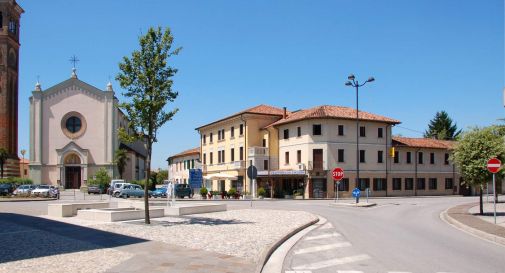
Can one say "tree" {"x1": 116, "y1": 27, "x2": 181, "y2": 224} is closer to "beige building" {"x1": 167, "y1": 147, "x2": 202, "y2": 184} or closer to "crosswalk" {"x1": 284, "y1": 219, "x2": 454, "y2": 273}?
"crosswalk" {"x1": 284, "y1": 219, "x2": 454, "y2": 273}

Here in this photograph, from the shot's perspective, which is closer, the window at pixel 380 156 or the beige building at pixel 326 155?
the beige building at pixel 326 155

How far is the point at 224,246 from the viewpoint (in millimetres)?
12789

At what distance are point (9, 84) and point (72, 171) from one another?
53.5 ft

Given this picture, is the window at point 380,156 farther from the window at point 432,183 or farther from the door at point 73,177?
the door at point 73,177

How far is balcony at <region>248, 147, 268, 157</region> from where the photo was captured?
56.5 m

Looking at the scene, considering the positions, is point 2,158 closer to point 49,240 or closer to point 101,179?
point 101,179

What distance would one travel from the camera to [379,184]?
55156 mm

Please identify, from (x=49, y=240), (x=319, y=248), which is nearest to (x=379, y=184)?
(x=319, y=248)

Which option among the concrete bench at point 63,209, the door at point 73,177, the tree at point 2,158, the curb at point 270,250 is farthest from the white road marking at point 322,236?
the tree at point 2,158

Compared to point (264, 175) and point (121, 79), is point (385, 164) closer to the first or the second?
point (264, 175)

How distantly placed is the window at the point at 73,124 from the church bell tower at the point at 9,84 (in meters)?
9.47

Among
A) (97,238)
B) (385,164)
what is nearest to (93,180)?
(385,164)

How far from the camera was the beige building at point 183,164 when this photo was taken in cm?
7801

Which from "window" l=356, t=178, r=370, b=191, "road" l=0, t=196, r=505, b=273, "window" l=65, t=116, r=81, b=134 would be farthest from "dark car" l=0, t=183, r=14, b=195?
Answer: "road" l=0, t=196, r=505, b=273
